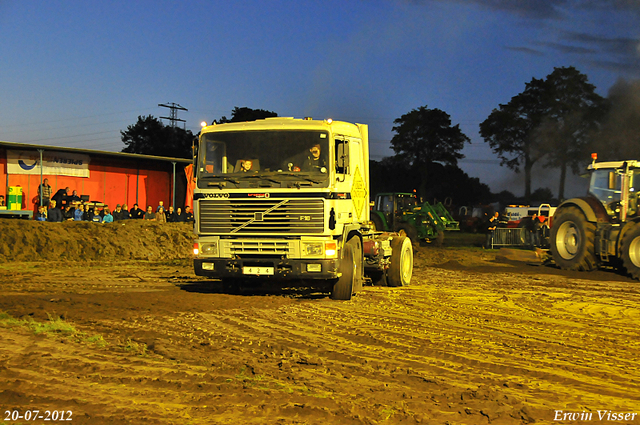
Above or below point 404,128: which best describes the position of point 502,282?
below

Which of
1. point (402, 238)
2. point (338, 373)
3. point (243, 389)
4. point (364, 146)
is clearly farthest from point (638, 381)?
point (402, 238)

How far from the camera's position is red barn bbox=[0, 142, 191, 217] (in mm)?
22875

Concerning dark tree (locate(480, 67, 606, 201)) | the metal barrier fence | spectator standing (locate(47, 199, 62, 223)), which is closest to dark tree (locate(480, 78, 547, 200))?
dark tree (locate(480, 67, 606, 201))

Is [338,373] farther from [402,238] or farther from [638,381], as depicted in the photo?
[402,238]

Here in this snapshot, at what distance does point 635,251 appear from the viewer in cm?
1442

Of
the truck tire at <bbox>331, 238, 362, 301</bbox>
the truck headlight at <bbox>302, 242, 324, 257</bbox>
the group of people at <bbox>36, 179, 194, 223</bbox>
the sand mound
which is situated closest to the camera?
the truck headlight at <bbox>302, 242, 324, 257</bbox>

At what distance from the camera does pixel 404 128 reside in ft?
209

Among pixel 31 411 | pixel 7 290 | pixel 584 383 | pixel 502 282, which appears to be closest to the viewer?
pixel 31 411

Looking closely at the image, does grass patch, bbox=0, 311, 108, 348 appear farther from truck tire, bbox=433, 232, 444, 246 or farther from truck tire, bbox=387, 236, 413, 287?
truck tire, bbox=433, 232, 444, 246

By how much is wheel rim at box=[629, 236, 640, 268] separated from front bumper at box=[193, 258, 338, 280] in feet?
27.7

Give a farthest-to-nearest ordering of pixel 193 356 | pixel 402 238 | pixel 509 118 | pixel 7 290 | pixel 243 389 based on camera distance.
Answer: pixel 509 118 < pixel 402 238 < pixel 7 290 < pixel 193 356 < pixel 243 389

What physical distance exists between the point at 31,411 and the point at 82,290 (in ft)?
25.0

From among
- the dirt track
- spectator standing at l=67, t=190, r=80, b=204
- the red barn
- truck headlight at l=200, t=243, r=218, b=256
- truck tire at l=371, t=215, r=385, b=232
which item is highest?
the red barn

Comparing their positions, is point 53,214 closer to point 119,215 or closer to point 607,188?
point 119,215
